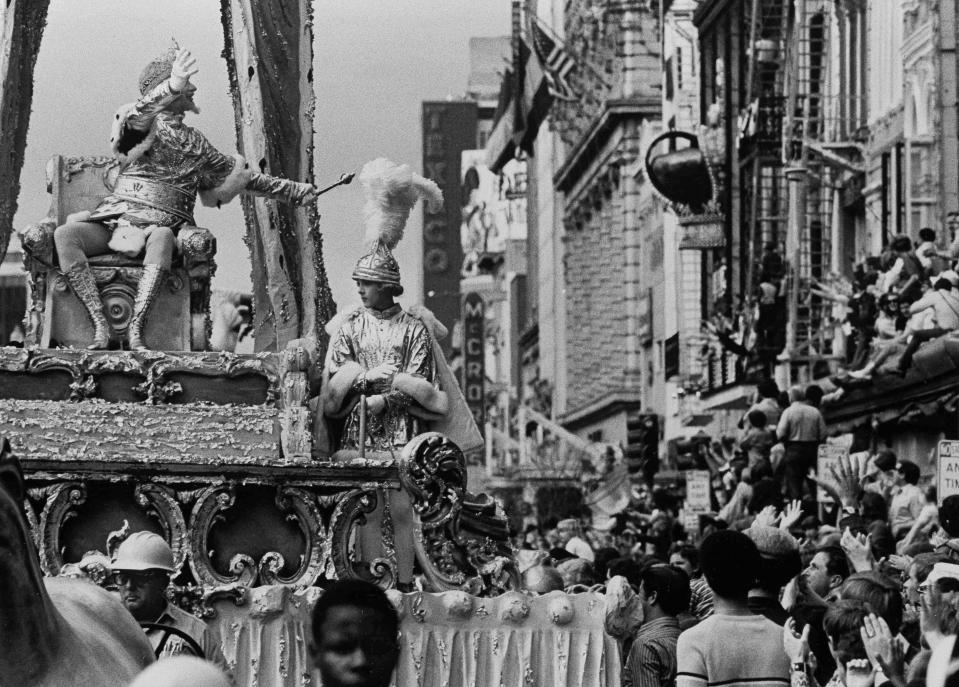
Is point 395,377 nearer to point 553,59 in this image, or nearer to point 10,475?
point 10,475

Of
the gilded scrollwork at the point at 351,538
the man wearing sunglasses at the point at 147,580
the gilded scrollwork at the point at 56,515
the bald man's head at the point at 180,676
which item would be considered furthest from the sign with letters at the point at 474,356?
the bald man's head at the point at 180,676

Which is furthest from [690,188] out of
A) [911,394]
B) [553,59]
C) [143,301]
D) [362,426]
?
[362,426]

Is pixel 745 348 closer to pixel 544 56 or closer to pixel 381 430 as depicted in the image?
pixel 381 430

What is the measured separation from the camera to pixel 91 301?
1315 cm

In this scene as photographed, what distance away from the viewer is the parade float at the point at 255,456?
11203 millimetres

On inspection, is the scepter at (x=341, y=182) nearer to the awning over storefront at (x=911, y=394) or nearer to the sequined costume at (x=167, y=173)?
the sequined costume at (x=167, y=173)

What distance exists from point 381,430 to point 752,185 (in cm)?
3574

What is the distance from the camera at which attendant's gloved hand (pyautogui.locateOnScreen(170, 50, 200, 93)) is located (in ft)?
44.2

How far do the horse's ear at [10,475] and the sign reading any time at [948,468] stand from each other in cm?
905

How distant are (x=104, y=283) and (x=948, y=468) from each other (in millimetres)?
4549

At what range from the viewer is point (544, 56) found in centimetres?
8938

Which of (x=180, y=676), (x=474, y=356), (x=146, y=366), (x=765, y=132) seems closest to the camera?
(x=180, y=676)

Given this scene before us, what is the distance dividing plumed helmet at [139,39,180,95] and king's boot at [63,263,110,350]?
42.2 inches

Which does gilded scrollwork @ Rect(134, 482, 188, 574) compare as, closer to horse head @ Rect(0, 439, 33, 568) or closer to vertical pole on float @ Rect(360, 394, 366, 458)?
vertical pole on float @ Rect(360, 394, 366, 458)
